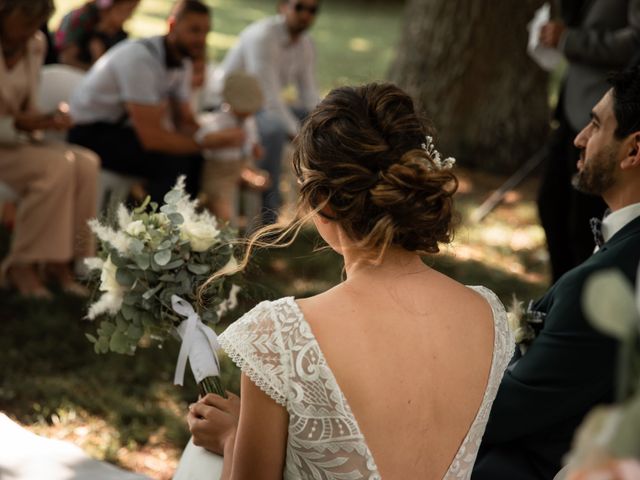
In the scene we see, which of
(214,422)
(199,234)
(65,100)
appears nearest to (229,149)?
(65,100)

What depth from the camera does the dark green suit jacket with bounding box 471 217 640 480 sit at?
245 centimetres

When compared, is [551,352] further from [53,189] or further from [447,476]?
[53,189]

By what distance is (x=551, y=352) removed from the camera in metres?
2.48

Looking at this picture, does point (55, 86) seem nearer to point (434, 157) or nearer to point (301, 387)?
point (434, 157)

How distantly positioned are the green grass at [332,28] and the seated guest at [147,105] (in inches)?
237

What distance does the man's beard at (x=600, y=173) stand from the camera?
2752 mm

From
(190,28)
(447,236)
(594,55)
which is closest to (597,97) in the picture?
(594,55)

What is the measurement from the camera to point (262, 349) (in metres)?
1.83

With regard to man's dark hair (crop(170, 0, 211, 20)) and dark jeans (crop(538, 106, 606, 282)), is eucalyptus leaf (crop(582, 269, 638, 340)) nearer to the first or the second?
dark jeans (crop(538, 106, 606, 282))

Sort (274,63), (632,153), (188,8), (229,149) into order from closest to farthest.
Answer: (632,153) < (188,8) < (229,149) < (274,63)

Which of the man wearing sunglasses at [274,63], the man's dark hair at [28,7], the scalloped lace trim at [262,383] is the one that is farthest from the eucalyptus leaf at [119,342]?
the man wearing sunglasses at [274,63]

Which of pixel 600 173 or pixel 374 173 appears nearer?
pixel 374 173

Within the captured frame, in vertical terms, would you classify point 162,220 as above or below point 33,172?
above

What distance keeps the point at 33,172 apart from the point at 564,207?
2776mm
